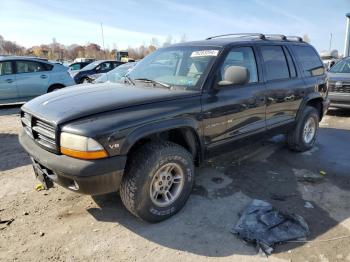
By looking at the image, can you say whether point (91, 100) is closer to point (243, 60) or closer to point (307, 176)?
point (243, 60)

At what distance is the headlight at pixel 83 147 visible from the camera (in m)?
2.73

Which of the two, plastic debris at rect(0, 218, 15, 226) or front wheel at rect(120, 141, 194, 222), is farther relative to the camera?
plastic debris at rect(0, 218, 15, 226)

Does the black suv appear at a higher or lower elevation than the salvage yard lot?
higher

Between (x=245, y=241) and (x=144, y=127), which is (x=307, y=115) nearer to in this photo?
(x=245, y=241)

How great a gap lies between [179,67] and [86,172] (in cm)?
186

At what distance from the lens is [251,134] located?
4297 millimetres

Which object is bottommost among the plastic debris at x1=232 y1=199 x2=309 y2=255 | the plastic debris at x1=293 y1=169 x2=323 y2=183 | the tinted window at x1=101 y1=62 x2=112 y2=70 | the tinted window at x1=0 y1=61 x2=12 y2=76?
the plastic debris at x1=293 y1=169 x2=323 y2=183

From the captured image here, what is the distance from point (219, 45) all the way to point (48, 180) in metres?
2.49

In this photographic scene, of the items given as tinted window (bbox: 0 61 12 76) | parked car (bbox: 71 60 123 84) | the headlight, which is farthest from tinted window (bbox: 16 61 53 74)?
the headlight

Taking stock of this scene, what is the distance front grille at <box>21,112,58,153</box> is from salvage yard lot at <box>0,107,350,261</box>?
869mm

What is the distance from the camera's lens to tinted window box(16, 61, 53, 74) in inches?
379

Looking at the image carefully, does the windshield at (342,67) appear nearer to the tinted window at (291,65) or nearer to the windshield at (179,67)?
the tinted window at (291,65)

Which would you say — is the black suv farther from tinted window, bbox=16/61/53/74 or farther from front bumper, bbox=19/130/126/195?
tinted window, bbox=16/61/53/74

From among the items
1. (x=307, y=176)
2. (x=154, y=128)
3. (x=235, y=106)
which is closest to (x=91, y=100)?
(x=154, y=128)
